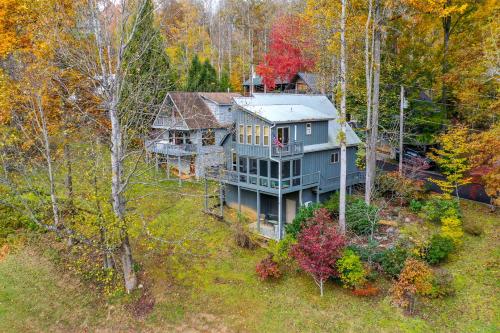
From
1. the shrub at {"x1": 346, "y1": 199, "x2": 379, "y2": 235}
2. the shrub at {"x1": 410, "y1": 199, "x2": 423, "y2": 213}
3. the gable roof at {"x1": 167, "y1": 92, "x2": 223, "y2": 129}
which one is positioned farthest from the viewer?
the gable roof at {"x1": 167, "y1": 92, "x2": 223, "y2": 129}

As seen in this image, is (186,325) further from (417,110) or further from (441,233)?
(417,110)

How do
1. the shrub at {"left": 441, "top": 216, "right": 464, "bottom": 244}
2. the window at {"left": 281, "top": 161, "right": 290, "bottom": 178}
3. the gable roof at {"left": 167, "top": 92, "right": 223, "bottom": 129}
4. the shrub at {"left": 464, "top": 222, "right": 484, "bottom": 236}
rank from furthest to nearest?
1. the gable roof at {"left": 167, "top": 92, "right": 223, "bottom": 129}
2. the window at {"left": 281, "top": 161, "right": 290, "bottom": 178}
3. the shrub at {"left": 464, "top": 222, "right": 484, "bottom": 236}
4. the shrub at {"left": 441, "top": 216, "right": 464, "bottom": 244}

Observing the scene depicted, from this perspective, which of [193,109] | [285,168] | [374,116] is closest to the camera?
[374,116]

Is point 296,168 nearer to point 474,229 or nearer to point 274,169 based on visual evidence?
point 274,169

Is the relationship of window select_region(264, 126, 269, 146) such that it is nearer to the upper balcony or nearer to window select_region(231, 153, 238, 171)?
the upper balcony

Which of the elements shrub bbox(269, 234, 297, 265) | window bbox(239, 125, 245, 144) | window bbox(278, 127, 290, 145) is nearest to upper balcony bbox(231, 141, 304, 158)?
window bbox(239, 125, 245, 144)

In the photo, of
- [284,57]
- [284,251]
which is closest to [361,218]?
[284,251]

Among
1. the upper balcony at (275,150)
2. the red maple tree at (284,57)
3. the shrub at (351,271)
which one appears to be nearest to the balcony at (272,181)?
the upper balcony at (275,150)
